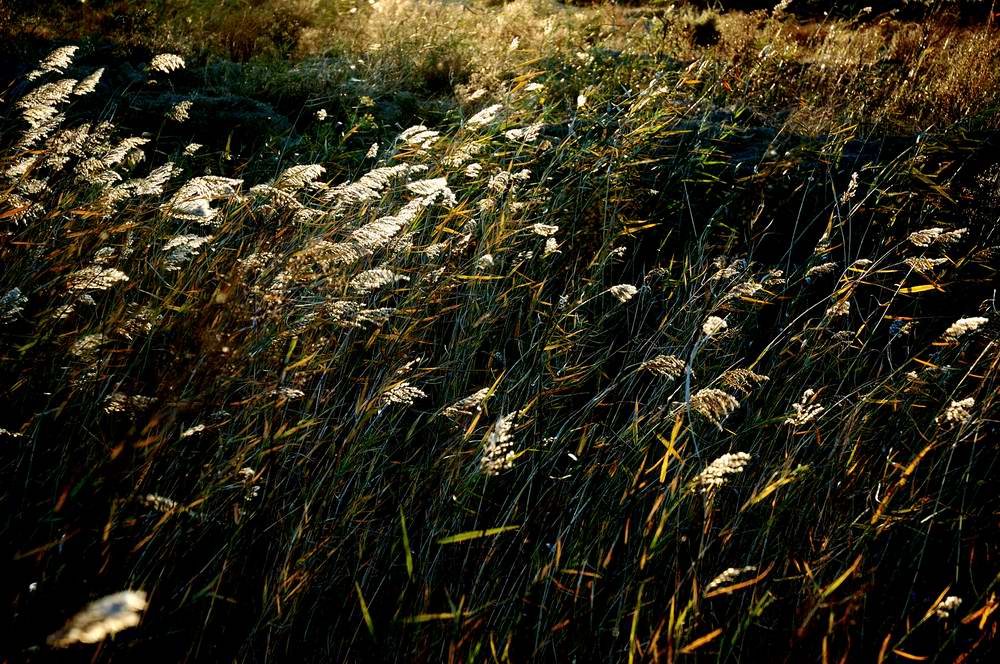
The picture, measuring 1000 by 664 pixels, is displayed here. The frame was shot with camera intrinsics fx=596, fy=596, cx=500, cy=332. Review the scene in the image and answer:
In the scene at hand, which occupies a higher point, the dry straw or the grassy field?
the dry straw

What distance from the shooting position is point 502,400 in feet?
6.64

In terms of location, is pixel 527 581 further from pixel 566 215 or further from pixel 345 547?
pixel 566 215

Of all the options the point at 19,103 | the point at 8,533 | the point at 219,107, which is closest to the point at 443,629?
the point at 8,533

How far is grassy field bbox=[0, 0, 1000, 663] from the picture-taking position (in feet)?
4.34

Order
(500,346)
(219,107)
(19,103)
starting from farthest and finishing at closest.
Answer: (219,107) → (500,346) → (19,103)

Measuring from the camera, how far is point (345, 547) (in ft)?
5.04

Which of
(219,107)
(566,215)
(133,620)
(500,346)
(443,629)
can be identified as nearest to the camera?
(133,620)

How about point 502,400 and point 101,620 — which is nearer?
point 101,620

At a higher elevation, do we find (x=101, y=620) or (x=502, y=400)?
(x=101, y=620)

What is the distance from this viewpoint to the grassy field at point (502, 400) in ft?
4.34

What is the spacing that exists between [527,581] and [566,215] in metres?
1.99

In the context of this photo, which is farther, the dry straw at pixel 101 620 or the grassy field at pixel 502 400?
the grassy field at pixel 502 400

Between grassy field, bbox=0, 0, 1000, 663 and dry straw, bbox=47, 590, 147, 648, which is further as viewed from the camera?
grassy field, bbox=0, 0, 1000, 663

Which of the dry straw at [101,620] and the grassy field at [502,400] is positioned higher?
the dry straw at [101,620]
